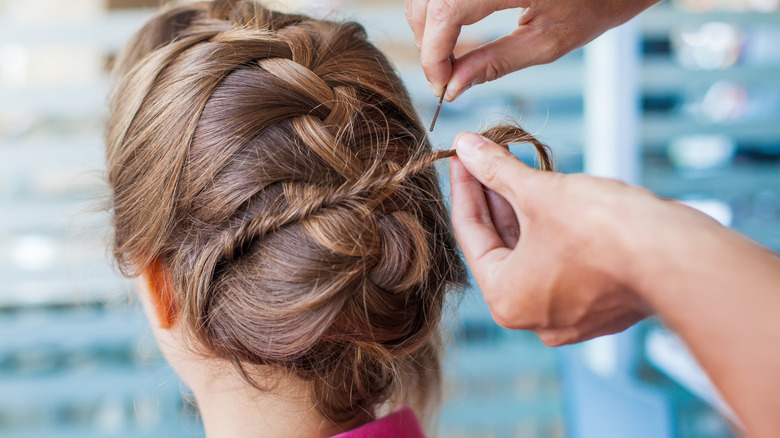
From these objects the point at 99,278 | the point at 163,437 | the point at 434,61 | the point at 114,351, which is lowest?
the point at 163,437

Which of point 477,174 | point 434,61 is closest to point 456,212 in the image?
point 477,174

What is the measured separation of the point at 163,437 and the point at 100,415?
0.20 meters

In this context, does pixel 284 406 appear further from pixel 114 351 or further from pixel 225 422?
pixel 114 351

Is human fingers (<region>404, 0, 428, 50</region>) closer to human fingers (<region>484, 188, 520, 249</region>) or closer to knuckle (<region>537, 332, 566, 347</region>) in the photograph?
human fingers (<region>484, 188, 520, 249</region>)

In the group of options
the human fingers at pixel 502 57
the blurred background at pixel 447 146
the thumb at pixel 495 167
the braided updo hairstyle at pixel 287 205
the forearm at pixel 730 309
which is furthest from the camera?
the blurred background at pixel 447 146

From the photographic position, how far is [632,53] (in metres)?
1.73

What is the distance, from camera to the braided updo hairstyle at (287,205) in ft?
2.07

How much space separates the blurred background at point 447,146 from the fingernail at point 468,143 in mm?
1036

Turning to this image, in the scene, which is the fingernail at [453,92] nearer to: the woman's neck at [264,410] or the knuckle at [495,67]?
the knuckle at [495,67]

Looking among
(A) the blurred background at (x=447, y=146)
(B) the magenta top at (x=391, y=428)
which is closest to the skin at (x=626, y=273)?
(B) the magenta top at (x=391, y=428)

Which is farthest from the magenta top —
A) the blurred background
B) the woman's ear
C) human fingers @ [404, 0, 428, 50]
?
the blurred background

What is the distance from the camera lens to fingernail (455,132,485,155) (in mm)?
600

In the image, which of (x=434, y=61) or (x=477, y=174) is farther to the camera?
(x=434, y=61)

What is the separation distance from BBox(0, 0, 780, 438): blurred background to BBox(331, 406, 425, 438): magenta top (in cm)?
79
